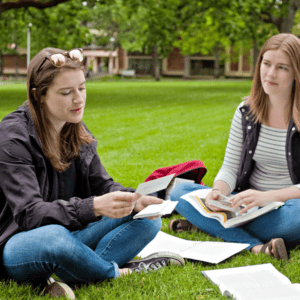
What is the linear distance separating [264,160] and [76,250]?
68.6 inches

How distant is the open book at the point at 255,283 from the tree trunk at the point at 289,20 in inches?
690

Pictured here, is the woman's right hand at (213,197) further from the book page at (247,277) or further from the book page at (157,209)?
the book page at (157,209)

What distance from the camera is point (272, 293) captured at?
2.48 metres

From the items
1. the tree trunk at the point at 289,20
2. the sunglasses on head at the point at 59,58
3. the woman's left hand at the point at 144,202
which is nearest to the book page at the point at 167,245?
the woman's left hand at the point at 144,202

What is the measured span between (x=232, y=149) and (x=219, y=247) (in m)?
0.77

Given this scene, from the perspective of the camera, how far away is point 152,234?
2.86m

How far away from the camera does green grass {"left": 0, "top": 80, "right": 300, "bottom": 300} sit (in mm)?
2621

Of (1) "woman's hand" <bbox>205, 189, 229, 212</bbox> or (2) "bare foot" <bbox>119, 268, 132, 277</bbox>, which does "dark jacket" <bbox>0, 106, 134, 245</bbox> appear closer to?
(2) "bare foot" <bbox>119, 268, 132, 277</bbox>

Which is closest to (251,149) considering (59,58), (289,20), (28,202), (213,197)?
(213,197)

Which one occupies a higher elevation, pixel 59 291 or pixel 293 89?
pixel 293 89

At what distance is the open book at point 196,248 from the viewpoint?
3140 millimetres

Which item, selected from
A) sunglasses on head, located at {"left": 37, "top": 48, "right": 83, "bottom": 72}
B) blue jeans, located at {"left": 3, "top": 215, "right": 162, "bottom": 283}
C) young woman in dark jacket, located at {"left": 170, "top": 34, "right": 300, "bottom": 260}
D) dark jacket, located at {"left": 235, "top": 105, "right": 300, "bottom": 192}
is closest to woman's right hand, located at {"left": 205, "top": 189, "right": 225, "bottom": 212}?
young woman in dark jacket, located at {"left": 170, "top": 34, "right": 300, "bottom": 260}

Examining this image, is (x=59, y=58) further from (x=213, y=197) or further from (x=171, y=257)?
(x=213, y=197)

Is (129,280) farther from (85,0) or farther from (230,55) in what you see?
(230,55)
